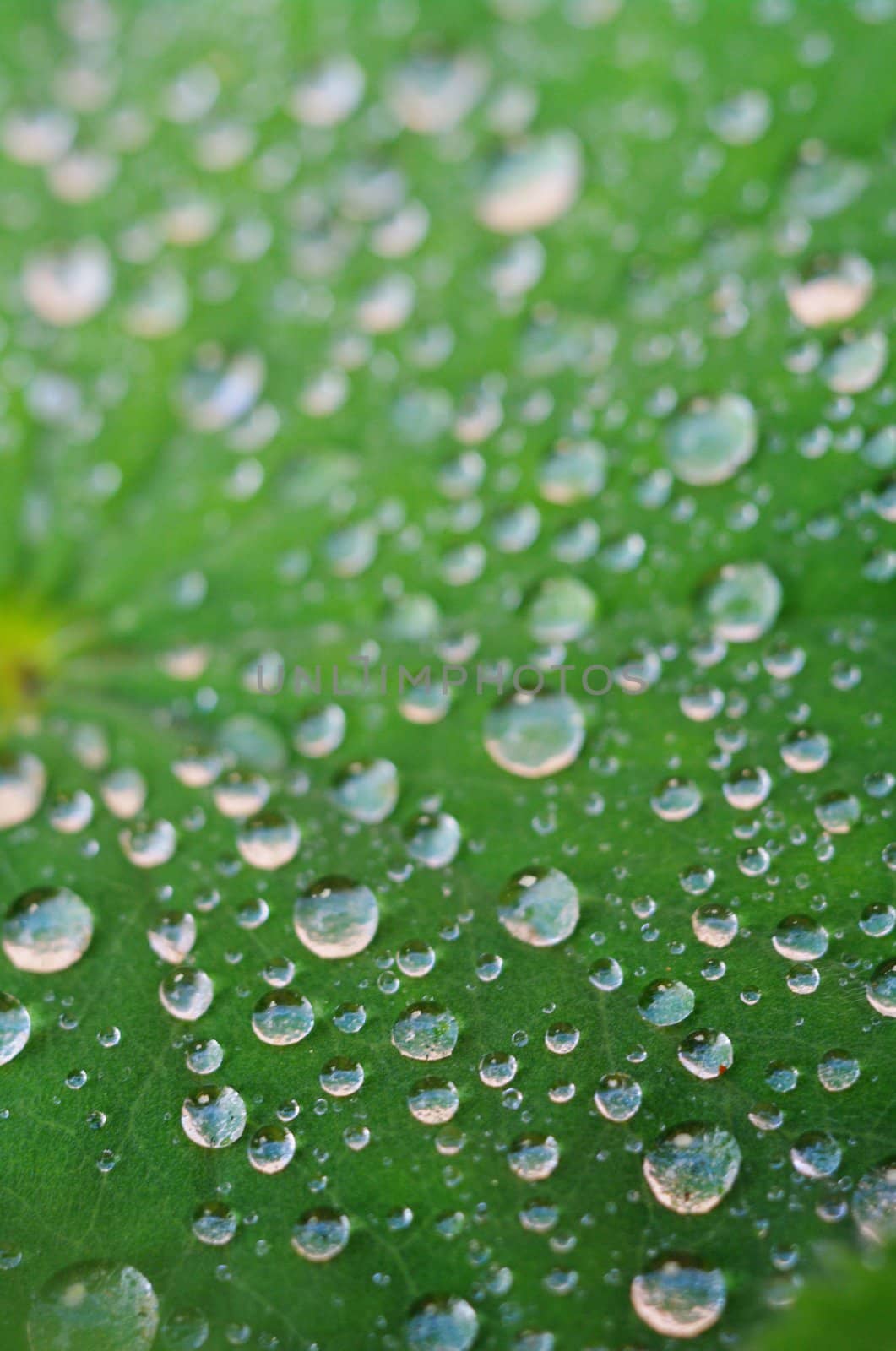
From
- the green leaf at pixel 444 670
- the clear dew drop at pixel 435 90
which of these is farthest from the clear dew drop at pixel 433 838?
the clear dew drop at pixel 435 90

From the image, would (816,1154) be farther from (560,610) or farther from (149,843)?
(149,843)

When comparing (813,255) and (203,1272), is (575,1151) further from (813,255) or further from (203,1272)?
(813,255)

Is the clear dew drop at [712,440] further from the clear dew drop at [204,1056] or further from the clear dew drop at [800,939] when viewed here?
the clear dew drop at [204,1056]

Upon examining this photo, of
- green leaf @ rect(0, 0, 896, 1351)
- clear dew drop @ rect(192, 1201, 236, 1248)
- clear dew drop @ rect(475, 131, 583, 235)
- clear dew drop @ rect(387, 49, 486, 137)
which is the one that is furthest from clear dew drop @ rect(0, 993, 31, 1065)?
clear dew drop @ rect(387, 49, 486, 137)

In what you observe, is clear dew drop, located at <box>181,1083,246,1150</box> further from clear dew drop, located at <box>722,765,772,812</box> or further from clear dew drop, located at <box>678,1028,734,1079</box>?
clear dew drop, located at <box>722,765,772,812</box>

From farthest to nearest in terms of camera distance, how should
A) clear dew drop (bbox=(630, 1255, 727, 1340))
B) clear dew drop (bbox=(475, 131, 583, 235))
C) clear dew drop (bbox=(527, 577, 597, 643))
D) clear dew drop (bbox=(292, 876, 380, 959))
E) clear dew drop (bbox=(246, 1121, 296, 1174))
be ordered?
1. clear dew drop (bbox=(475, 131, 583, 235))
2. clear dew drop (bbox=(527, 577, 597, 643))
3. clear dew drop (bbox=(292, 876, 380, 959))
4. clear dew drop (bbox=(246, 1121, 296, 1174))
5. clear dew drop (bbox=(630, 1255, 727, 1340))

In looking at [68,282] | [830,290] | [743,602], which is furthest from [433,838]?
[68,282]

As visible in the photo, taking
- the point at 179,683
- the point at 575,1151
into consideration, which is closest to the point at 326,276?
the point at 179,683
